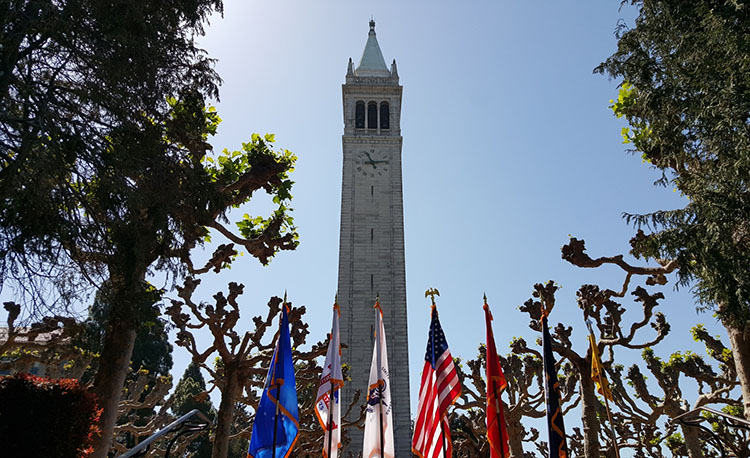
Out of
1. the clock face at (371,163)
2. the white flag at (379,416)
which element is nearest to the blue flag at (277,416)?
the white flag at (379,416)

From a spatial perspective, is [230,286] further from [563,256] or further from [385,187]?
[385,187]

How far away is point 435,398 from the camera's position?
1226 centimetres

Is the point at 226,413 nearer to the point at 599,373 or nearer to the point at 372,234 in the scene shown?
the point at 599,373

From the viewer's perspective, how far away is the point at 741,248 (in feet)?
32.8

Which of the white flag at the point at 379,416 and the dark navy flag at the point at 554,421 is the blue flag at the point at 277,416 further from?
the dark navy flag at the point at 554,421

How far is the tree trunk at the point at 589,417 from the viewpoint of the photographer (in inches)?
502

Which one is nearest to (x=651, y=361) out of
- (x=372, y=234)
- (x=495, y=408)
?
(x=495, y=408)

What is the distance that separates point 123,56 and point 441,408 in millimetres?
9389

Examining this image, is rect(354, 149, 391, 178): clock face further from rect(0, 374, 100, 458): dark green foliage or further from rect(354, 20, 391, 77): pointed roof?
rect(0, 374, 100, 458): dark green foliage

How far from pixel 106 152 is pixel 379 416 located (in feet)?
26.2

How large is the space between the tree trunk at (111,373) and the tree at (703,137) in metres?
10.3

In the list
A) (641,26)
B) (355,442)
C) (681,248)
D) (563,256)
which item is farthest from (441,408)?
(355,442)

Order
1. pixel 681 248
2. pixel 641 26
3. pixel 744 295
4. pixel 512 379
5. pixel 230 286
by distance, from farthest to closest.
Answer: pixel 512 379 < pixel 230 286 < pixel 641 26 < pixel 681 248 < pixel 744 295

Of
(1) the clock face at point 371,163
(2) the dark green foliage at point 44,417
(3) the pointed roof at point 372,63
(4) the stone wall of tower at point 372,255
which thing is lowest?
(2) the dark green foliage at point 44,417
